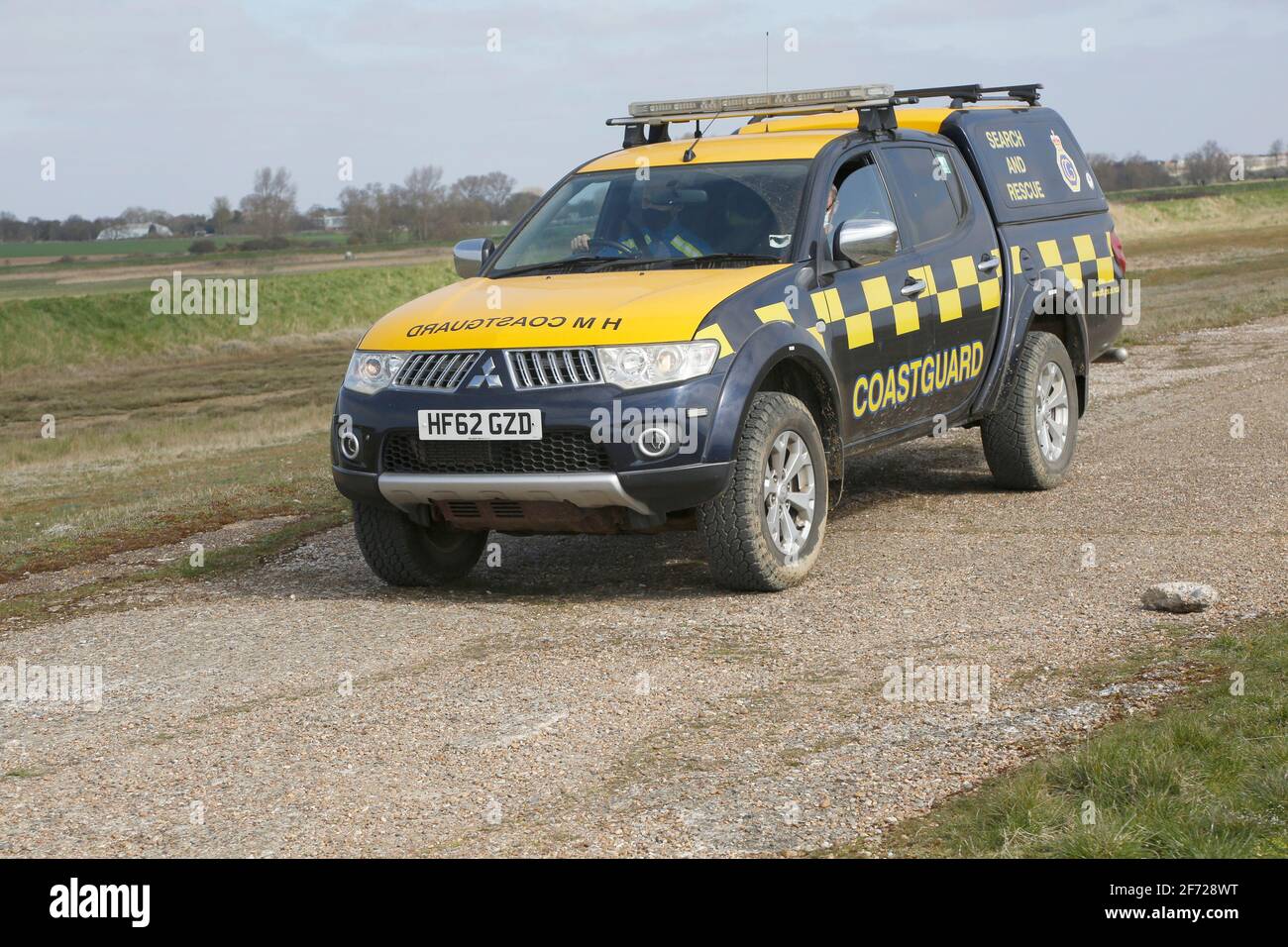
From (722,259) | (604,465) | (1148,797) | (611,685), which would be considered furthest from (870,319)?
(1148,797)

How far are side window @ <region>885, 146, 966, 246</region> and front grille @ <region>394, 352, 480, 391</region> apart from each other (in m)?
2.79

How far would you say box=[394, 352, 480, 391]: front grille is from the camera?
6775 millimetres

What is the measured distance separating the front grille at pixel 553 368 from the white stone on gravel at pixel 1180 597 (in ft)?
8.00

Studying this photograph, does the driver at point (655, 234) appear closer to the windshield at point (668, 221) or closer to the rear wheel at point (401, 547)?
the windshield at point (668, 221)

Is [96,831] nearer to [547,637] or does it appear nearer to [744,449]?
[547,637]

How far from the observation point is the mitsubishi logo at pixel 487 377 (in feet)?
21.9

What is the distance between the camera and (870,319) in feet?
25.5

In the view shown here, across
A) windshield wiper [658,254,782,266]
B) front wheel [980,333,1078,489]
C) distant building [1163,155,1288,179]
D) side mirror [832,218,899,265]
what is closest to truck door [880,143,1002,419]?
front wheel [980,333,1078,489]

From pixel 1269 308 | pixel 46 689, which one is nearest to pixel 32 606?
pixel 46 689

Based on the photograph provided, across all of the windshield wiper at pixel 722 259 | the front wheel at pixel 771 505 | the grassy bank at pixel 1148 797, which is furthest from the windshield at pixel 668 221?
the grassy bank at pixel 1148 797

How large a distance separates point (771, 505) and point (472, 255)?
2317mm

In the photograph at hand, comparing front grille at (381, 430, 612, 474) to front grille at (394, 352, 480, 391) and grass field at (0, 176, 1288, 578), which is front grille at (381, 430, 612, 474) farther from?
grass field at (0, 176, 1288, 578)

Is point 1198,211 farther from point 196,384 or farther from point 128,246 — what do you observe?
point 196,384

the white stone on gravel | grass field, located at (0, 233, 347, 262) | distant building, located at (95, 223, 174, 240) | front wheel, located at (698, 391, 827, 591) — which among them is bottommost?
the white stone on gravel
